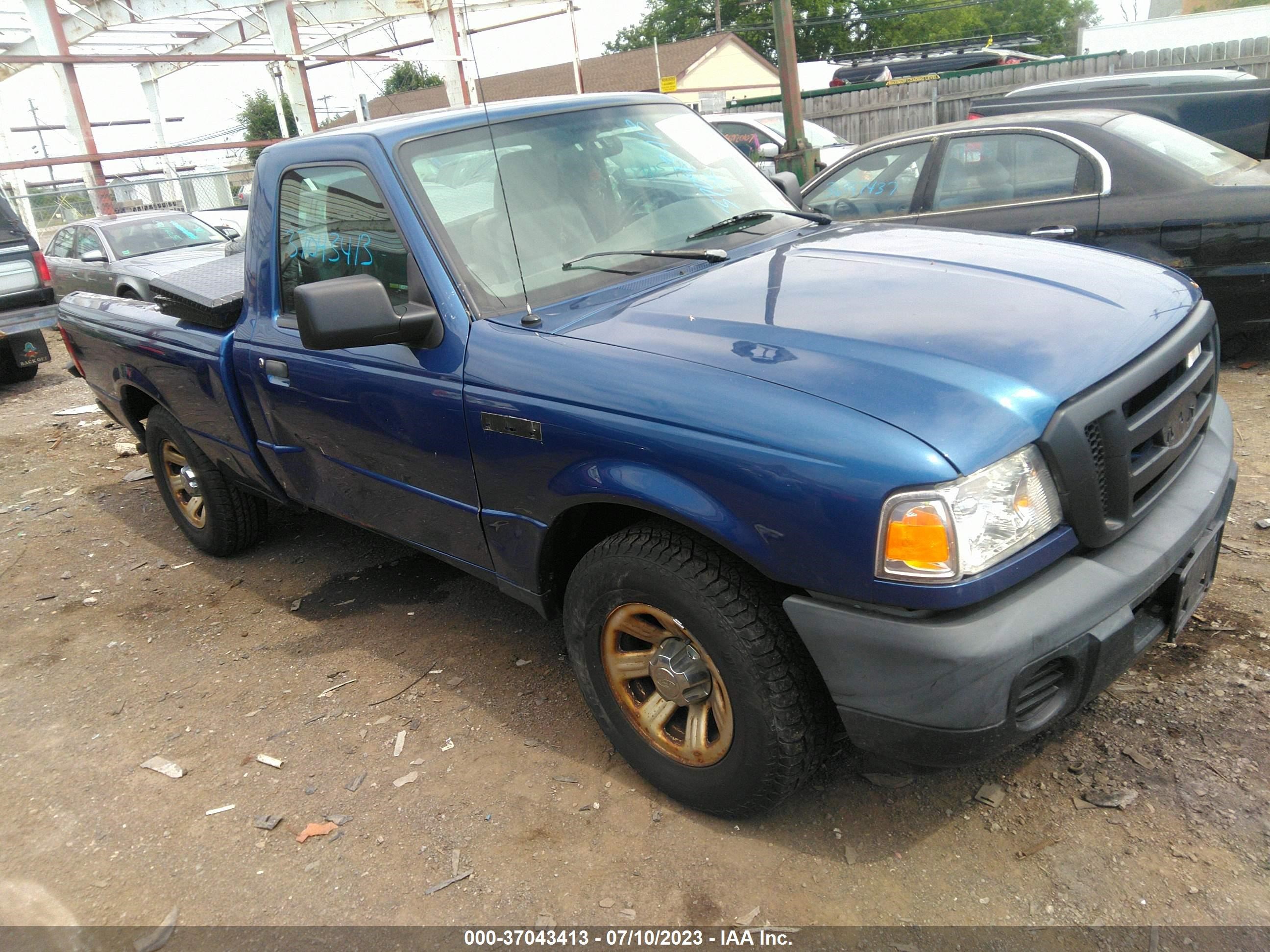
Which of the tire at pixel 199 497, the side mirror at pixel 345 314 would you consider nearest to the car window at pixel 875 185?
the tire at pixel 199 497

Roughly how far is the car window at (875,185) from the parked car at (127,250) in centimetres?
764

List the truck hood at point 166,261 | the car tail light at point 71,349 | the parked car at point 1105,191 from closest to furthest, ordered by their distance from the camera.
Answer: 1. the car tail light at point 71,349
2. the parked car at point 1105,191
3. the truck hood at point 166,261

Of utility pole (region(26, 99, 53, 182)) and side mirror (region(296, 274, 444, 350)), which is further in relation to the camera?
utility pole (region(26, 99, 53, 182))

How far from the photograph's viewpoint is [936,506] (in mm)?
2029

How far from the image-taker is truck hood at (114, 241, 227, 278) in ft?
36.4

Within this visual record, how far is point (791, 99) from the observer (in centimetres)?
1048

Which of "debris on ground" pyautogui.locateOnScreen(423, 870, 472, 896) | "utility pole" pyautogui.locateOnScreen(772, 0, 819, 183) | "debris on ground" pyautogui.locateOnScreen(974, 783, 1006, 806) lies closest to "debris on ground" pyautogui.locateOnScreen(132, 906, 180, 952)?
"debris on ground" pyautogui.locateOnScreen(423, 870, 472, 896)

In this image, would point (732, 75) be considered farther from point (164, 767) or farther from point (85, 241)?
point (164, 767)

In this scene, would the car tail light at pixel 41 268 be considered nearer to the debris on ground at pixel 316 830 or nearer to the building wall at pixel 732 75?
the debris on ground at pixel 316 830

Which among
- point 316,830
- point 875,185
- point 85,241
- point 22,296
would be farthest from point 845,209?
point 85,241

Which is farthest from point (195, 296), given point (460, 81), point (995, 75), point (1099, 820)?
point (460, 81)

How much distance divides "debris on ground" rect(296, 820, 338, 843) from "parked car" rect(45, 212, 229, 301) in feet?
30.9

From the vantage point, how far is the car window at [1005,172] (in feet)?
19.9

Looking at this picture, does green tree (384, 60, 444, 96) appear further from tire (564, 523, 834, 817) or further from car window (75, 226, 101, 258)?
car window (75, 226, 101, 258)
